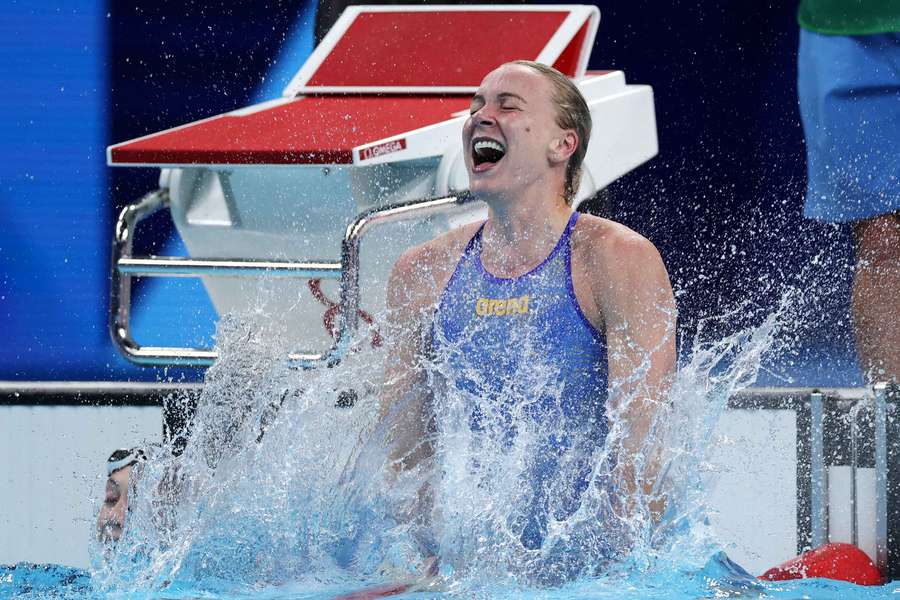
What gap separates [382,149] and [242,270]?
34 centimetres

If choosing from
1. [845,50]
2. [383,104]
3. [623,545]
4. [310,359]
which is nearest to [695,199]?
[845,50]

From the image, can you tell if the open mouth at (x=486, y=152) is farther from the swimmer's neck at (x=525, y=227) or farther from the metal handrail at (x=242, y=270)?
the metal handrail at (x=242, y=270)

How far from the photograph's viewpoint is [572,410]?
2.03 metres

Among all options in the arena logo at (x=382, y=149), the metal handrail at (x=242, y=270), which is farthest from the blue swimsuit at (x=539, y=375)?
the arena logo at (x=382, y=149)

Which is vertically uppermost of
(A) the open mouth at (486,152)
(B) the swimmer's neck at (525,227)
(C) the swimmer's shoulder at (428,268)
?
(A) the open mouth at (486,152)

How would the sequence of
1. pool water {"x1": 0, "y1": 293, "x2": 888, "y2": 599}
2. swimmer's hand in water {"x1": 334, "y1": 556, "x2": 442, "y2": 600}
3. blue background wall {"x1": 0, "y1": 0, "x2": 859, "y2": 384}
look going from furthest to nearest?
blue background wall {"x1": 0, "y1": 0, "x2": 859, "y2": 384}
pool water {"x1": 0, "y1": 293, "x2": 888, "y2": 599}
swimmer's hand in water {"x1": 334, "y1": 556, "x2": 442, "y2": 600}

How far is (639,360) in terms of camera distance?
6.35ft

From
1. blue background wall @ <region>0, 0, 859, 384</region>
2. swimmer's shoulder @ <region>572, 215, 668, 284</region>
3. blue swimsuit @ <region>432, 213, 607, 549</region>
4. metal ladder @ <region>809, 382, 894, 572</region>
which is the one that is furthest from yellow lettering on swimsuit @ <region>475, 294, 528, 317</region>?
blue background wall @ <region>0, 0, 859, 384</region>

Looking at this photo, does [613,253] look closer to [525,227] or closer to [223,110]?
[525,227]

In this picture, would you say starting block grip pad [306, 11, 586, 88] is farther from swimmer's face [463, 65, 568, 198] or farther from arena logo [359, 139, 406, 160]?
swimmer's face [463, 65, 568, 198]

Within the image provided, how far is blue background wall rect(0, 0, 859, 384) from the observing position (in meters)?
3.08

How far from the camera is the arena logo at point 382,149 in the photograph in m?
2.33

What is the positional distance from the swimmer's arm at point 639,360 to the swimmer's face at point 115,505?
837 mm

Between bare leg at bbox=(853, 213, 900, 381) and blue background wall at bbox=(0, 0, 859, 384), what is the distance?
29 cm
